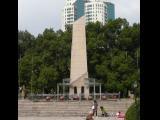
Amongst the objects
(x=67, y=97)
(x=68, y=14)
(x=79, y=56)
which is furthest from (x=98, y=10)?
(x=67, y=97)

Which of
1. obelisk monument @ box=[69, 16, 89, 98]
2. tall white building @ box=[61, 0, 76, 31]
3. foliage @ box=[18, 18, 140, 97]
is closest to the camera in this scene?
obelisk monument @ box=[69, 16, 89, 98]

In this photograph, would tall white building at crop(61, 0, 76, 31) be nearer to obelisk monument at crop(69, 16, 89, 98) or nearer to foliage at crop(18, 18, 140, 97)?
foliage at crop(18, 18, 140, 97)

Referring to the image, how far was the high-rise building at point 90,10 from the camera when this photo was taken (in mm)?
75931

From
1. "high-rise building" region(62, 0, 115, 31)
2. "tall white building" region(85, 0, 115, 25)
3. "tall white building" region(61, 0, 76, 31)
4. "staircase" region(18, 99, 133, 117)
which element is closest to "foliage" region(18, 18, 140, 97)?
"staircase" region(18, 99, 133, 117)

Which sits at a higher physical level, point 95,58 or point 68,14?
point 68,14

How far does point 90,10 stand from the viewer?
79938 millimetres

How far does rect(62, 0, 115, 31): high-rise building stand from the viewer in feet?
249

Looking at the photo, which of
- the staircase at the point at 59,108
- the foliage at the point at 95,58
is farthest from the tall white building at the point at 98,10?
the staircase at the point at 59,108

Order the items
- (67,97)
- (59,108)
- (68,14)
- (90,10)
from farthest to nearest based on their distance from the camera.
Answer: (90,10) → (68,14) → (67,97) → (59,108)

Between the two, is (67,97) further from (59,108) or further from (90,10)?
(90,10)

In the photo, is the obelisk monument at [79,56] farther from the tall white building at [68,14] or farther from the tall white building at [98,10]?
the tall white building at [98,10]
